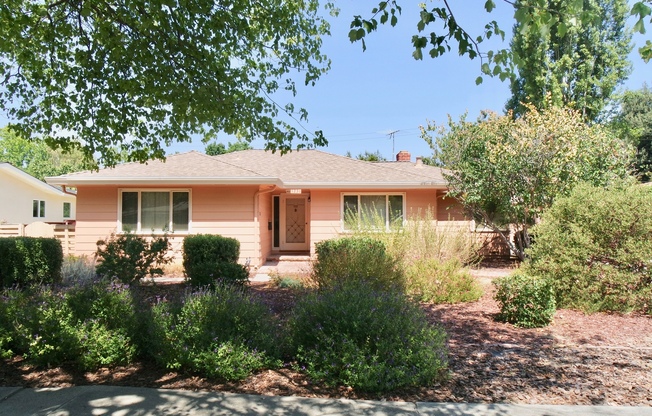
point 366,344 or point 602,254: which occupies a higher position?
point 602,254

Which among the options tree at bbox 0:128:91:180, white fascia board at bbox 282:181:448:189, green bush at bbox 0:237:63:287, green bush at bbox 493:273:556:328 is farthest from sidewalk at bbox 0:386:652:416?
tree at bbox 0:128:91:180

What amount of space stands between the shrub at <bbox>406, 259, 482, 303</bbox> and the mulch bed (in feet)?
6.73

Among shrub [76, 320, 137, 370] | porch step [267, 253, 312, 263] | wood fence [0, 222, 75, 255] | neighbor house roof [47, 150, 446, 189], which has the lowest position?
shrub [76, 320, 137, 370]

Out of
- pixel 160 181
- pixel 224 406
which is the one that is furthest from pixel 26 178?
pixel 224 406

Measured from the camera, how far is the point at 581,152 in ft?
39.7

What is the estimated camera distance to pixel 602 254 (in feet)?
24.3

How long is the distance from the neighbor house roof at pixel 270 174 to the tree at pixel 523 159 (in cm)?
116

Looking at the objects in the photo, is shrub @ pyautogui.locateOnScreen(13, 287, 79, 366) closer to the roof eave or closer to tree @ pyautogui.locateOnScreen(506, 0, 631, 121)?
the roof eave

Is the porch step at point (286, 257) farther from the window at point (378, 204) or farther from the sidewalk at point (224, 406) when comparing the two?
the sidewalk at point (224, 406)

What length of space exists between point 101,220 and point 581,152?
14.1 meters

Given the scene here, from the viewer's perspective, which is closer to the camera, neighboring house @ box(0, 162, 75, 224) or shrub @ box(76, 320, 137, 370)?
shrub @ box(76, 320, 137, 370)

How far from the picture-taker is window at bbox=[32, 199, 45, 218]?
93.6 ft

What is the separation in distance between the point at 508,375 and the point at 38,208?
32.3 meters

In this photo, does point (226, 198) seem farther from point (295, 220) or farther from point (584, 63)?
point (584, 63)
